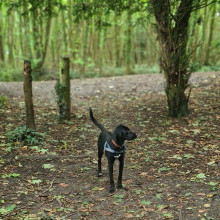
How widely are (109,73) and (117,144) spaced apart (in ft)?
53.1

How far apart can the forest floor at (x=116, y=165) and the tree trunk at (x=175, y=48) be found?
23.6 inches

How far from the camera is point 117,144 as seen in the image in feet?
14.8

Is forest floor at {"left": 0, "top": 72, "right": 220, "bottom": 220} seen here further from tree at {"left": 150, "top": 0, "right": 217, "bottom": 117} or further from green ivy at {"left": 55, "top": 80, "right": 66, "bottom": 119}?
tree at {"left": 150, "top": 0, "right": 217, "bottom": 117}

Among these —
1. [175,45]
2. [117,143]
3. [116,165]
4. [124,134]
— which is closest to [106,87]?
[175,45]

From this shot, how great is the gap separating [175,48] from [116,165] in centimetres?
419

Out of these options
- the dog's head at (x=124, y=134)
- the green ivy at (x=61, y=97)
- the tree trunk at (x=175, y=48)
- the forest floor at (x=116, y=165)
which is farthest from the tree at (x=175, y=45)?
the dog's head at (x=124, y=134)

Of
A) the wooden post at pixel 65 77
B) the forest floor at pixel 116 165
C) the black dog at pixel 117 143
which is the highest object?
the wooden post at pixel 65 77

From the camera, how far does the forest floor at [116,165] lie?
425 centimetres

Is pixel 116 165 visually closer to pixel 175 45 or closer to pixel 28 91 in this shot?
pixel 28 91

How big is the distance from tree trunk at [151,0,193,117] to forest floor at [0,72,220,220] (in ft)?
1.97

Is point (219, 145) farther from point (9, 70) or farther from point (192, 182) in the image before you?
point (9, 70)

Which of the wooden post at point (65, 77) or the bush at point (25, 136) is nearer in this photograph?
the bush at point (25, 136)

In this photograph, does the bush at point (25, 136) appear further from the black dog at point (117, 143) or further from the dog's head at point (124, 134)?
the dog's head at point (124, 134)

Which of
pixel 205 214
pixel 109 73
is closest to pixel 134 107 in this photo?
pixel 205 214
